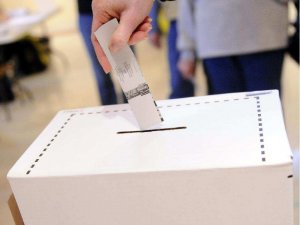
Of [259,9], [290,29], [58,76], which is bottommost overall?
[58,76]

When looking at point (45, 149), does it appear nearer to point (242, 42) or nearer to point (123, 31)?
point (123, 31)

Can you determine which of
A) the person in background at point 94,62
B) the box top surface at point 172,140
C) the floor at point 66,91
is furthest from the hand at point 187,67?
the box top surface at point 172,140

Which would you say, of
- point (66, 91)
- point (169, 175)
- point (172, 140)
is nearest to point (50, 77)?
point (66, 91)

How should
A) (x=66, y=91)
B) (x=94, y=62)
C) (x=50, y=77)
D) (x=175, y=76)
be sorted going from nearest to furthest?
(x=175, y=76) → (x=94, y=62) → (x=66, y=91) → (x=50, y=77)

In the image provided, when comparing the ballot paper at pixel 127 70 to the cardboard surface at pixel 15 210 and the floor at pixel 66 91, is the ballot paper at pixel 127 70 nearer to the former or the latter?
the cardboard surface at pixel 15 210

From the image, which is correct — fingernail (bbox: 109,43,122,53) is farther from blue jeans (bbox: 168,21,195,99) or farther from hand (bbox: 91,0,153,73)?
blue jeans (bbox: 168,21,195,99)

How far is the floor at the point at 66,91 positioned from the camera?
2.13 metres

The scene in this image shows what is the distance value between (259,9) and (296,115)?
750 millimetres

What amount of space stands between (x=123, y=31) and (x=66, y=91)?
2.57 m

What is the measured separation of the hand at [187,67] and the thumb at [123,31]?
858 mm

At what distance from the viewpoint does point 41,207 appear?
0.73 metres

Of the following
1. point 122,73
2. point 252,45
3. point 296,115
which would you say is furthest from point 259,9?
point 296,115

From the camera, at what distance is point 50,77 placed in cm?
389

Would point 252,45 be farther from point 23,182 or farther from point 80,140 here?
point 23,182
